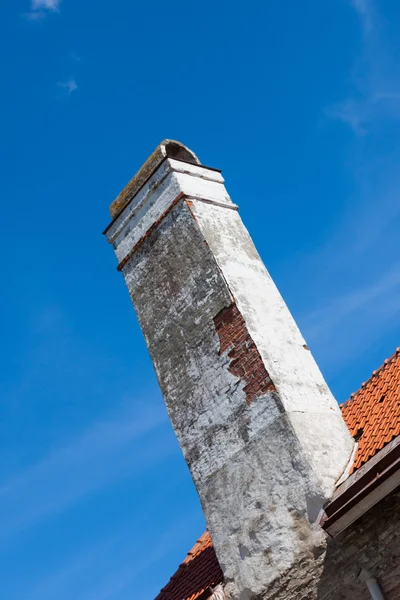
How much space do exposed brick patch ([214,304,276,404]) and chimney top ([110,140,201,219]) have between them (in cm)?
275

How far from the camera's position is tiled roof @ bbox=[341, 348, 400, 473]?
7.31m

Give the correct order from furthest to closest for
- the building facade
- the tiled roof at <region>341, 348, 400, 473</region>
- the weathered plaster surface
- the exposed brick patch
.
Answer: the exposed brick patch < the weathered plaster surface < the tiled roof at <region>341, 348, 400, 473</region> < the building facade

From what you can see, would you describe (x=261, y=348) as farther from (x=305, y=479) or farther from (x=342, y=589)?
(x=342, y=589)

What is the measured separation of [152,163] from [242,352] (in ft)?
11.4

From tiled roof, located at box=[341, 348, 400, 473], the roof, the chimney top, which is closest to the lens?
tiled roof, located at box=[341, 348, 400, 473]

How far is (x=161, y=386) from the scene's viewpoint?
29.9 ft

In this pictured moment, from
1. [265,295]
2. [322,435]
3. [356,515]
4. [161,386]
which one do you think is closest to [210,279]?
[265,295]

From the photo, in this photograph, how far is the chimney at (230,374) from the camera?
738cm

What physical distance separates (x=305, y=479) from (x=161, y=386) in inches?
99.4

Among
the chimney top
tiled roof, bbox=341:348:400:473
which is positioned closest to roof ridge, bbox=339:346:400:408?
tiled roof, bbox=341:348:400:473

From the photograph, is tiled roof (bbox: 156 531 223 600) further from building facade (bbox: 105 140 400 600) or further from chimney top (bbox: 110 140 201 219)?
chimney top (bbox: 110 140 201 219)

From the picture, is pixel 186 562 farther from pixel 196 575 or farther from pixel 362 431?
pixel 362 431

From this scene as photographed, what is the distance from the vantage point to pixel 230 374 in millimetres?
8266

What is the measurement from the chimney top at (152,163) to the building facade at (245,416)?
0.03 metres
